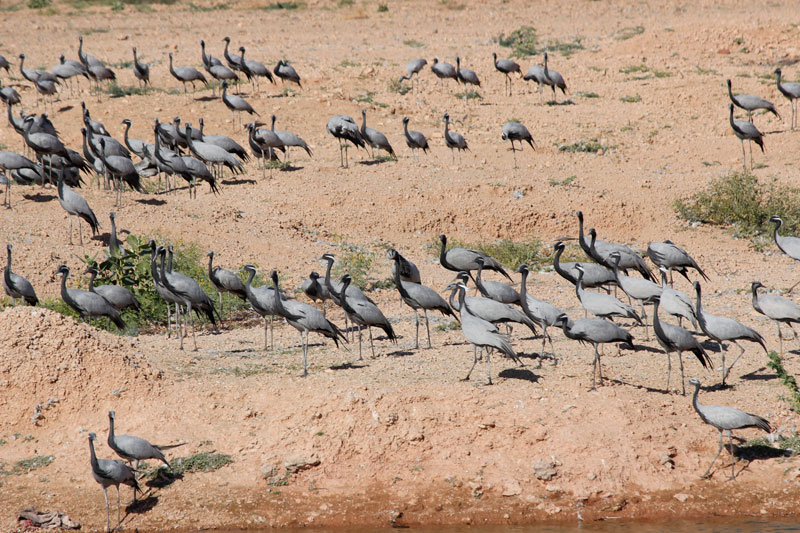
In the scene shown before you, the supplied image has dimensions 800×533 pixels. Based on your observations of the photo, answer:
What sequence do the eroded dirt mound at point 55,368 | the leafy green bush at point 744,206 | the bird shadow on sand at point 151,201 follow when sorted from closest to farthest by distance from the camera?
the eroded dirt mound at point 55,368, the leafy green bush at point 744,206, the bird shadow on sand at point 151,201

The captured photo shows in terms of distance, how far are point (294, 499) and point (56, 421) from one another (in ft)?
10.4

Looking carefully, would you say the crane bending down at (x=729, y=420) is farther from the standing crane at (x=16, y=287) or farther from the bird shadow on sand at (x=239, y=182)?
the bird shadow on sand at (x=239, y=182)

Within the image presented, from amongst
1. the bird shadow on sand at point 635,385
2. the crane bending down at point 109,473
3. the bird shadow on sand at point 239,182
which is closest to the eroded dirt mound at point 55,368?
the crane bending down at point 109,473

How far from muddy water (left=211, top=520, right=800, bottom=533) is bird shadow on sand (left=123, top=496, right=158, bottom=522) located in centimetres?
94

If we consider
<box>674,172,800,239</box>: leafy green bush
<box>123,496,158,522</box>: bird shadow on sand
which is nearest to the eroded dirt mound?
<box>123,496,158,522</box>: bird shadow on sand

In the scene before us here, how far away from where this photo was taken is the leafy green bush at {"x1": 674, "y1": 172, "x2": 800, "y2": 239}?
18.5m

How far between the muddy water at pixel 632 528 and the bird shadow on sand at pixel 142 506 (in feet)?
3.10

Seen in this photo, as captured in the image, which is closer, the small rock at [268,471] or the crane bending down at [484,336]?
the small rock at [268,471]

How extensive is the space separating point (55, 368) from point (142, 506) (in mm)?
2434

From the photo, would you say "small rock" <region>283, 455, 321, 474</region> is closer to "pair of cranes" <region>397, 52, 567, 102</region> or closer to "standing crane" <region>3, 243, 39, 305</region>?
"standing crane" <region>3, 243, 39, 305</region>

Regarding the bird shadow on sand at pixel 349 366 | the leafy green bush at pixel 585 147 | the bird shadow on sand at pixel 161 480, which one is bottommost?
the bird shadow on sand at pixel 161 480

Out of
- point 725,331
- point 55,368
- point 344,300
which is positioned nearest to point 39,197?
point 55,368

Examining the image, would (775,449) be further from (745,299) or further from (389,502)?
(745,299)

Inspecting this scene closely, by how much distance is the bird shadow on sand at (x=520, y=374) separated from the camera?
424 inches
